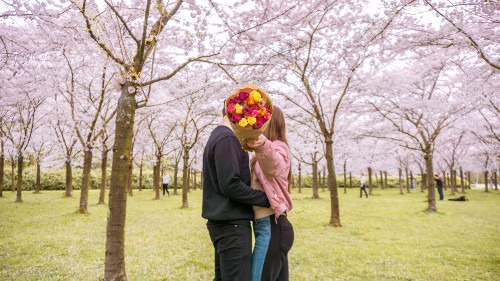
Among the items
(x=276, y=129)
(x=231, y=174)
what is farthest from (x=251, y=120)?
(x=276, y=129)

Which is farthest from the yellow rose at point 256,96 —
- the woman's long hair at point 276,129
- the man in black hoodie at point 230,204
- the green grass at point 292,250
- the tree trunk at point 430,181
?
the tree trunk at point 430,181

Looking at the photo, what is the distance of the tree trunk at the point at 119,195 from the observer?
12.0 feet

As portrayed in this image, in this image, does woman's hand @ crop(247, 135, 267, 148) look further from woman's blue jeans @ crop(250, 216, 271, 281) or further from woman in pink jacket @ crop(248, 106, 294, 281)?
woman's blue jeans @ crop(250, 216, 271, 281)

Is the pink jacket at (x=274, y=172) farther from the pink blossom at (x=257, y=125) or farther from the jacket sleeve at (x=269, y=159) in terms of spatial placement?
the pink blossom at (x=257, y=125)

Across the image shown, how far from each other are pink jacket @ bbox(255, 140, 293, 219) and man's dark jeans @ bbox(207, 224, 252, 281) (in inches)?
12.4

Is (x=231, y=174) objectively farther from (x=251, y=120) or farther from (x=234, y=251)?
(x=234, y=251)

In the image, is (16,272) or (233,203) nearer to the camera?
(233,203)

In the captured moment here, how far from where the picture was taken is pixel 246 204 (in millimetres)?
2111

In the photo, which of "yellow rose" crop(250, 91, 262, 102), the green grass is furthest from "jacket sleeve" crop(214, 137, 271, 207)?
the green grass

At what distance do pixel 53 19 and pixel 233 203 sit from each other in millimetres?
4736

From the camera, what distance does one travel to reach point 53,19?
4504mm

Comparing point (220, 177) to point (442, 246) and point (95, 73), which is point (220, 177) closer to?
point (442, 246)

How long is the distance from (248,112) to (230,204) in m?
0.72

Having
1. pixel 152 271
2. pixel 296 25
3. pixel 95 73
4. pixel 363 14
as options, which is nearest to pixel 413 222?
pixel 363 14
